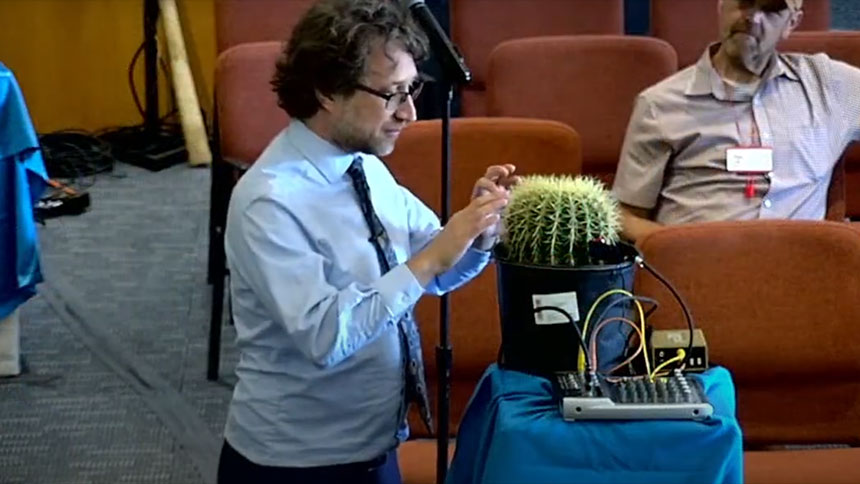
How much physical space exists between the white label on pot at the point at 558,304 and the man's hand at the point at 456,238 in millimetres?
117

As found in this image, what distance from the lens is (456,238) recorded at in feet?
5.43

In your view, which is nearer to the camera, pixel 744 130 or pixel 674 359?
pixel 674 359

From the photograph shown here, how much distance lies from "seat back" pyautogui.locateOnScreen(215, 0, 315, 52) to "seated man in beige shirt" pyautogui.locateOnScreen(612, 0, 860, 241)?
4.80 feet

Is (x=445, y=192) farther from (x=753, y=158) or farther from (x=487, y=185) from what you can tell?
A: (x=753, y=158)

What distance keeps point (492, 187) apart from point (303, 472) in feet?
1.60

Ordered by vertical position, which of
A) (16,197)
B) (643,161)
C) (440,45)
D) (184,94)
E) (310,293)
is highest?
(440,45)

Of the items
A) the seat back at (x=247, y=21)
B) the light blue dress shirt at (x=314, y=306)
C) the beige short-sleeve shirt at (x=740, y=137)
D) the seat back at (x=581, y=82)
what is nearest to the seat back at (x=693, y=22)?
the seat back at (x=581, y=82)

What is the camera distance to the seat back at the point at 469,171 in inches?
92.7

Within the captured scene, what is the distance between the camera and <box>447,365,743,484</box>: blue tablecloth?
5.14 ft

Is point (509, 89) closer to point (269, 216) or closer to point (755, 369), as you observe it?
point (755, 369)

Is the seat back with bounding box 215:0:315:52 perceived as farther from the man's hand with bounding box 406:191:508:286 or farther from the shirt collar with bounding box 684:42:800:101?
the man's hand with bounding box 406:191:508:286

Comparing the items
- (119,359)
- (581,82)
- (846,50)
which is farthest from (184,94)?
(846,50)

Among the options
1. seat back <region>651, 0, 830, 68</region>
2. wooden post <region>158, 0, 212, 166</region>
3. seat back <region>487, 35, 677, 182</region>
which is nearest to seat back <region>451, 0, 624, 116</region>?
seat back <region>651, 0, 830, 68</region>

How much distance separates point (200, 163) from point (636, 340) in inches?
→ 158
